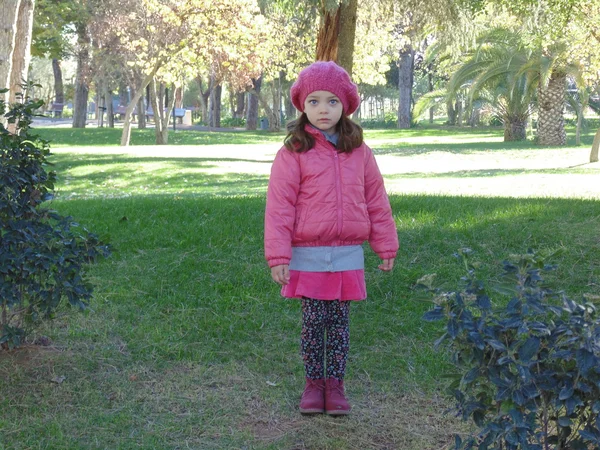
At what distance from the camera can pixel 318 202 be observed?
12.1 feet

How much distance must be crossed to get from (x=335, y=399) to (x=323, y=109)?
140 cm

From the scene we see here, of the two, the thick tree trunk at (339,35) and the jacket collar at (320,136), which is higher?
the thick tree trunk at (339,35)

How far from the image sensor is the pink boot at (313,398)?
3.91 metres

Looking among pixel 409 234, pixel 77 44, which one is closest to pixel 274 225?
pixel 409 234

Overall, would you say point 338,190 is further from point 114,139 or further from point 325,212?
point 114,139

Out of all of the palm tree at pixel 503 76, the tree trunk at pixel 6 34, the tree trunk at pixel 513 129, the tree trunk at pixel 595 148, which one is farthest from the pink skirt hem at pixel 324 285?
the tree trunk at pixel 513 129

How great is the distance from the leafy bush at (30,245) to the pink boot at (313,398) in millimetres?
1190

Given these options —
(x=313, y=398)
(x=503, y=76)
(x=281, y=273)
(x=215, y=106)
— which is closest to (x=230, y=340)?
(x=313, y=398)

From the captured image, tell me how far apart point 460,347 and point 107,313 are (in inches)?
132

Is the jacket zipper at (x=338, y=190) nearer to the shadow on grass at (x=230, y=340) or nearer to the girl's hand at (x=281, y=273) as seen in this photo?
the girl's hand at (x=281, y=273)

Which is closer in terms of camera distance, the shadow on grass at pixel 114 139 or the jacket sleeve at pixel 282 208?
the jacket sleeve at pixel 282 208

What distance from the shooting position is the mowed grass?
12.4 ft

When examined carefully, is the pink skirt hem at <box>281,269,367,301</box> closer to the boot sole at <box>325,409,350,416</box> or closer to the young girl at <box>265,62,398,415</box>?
the young girl at <box>265,62,398,415</box>

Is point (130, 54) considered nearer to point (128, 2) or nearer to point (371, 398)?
point (128, 2)
